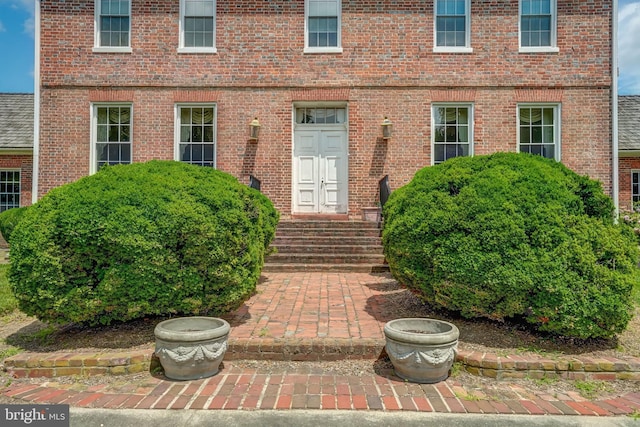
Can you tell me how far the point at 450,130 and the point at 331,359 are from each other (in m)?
8.12

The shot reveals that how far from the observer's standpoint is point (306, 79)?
34.4 feet

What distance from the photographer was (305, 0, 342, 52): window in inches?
415

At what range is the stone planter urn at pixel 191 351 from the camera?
3570mm

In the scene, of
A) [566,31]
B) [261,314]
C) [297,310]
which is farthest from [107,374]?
[566,31]

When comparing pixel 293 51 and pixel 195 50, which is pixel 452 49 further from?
pixel 195 50

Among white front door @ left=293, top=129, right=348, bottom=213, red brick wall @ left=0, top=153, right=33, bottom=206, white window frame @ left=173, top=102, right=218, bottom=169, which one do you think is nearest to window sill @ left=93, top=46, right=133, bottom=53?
white window frame @ left=173, top=102, right=218, bottom=169

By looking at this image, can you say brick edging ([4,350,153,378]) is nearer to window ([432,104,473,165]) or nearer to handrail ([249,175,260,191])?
handrail ([249,175,260,191])

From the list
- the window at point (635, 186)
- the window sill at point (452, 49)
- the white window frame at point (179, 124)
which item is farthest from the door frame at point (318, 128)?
the window at point (635, 186)

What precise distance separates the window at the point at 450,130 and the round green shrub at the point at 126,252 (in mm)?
7532

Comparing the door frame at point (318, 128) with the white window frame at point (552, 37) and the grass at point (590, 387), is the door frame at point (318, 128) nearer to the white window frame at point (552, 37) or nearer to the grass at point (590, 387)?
the white window frame at point (552, 37)

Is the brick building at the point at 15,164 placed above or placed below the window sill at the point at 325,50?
below

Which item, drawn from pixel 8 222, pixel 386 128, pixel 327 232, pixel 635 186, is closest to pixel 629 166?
pixel 635 186

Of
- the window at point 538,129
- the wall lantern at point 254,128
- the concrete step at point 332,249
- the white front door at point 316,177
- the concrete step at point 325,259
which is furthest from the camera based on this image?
the white front door at point 316,177

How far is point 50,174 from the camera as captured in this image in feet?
34.4
